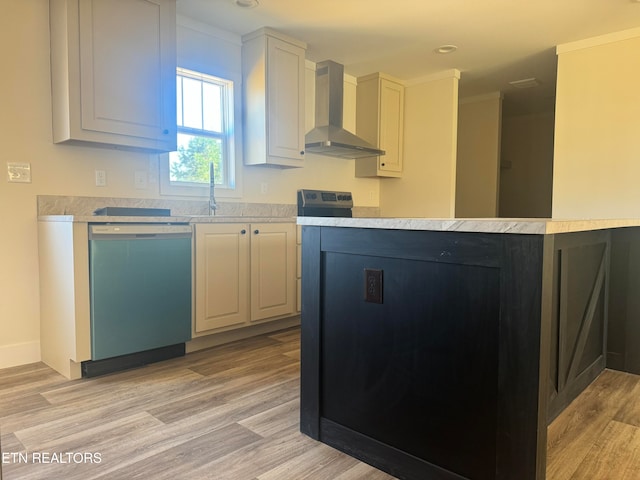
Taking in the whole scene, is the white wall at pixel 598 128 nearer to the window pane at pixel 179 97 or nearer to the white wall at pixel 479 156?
the white wall at pixel 479 156

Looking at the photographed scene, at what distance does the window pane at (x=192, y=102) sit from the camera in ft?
11.1

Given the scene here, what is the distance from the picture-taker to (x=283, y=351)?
298 cm

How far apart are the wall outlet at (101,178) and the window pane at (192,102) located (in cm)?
75

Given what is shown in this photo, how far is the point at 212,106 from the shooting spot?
141 inches

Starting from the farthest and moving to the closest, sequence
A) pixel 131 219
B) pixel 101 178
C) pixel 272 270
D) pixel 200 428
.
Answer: pixel 272 270 → pixel 101 178 → pixel 131 219 → pixel 200 428

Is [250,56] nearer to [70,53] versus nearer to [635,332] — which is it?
[70,53]

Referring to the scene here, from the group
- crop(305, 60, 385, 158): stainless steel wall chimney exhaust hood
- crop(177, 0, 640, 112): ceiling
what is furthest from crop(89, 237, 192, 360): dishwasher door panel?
crop(305, 60, 385, 158): stainless steel wall chimney exhaust hood

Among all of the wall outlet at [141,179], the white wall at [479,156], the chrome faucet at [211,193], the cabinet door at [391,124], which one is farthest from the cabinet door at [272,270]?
the white wall at [479,156]

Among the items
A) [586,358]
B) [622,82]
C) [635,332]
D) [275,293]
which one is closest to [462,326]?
[586,358]

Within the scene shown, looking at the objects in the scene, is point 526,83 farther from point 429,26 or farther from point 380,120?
point 429,26

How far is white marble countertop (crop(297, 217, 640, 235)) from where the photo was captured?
3.91ft

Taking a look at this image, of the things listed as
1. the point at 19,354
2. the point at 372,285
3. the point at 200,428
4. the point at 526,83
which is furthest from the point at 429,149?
the point at 19,354

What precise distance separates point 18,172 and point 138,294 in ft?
3.33
